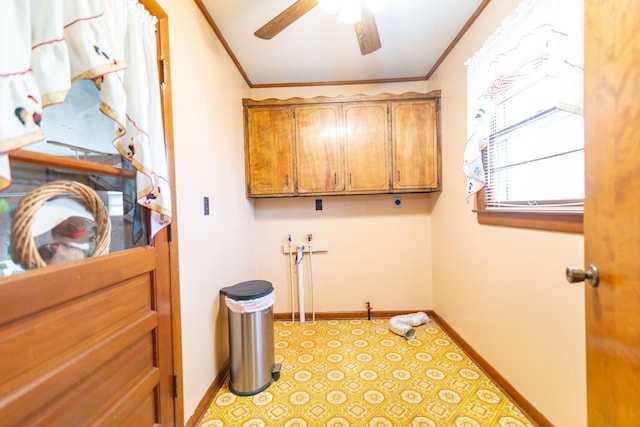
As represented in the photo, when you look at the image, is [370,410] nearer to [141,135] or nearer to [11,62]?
[141,135]

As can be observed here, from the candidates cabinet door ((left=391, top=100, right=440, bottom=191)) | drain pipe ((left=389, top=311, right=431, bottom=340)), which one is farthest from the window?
drain pipe ((left=389, top=311, right=431, bottom=340))

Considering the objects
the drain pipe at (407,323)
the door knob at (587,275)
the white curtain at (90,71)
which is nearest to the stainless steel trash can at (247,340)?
the white curtain at (90,71)

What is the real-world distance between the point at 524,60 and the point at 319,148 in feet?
5.33

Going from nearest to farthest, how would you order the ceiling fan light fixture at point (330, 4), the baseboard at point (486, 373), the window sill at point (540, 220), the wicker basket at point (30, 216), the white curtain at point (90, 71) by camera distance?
1. the white curtain at point (90, 71)
2. the wicker basket at point (30, 216)
3. the window sill at point (540, 220)
4. the ceiling fan light fixture at point (330, 4)
5. the baseboard at point (486, 373)

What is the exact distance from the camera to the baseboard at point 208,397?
1384 millimetres

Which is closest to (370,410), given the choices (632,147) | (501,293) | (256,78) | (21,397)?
(501,293)

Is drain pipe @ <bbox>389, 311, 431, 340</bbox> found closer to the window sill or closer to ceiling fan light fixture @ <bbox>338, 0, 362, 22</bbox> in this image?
the window sill

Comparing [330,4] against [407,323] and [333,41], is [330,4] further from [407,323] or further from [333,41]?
A: [407,323]

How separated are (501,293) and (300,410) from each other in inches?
57.5

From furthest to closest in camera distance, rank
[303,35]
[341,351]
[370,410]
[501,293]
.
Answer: [341,351], [303,35], [501,293], [370,410]

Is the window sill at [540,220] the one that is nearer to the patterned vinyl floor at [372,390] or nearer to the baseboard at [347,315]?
the patterned vinyl floor at [372,390]

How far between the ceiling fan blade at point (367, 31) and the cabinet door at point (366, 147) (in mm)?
766

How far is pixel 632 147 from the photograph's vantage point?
59 cm

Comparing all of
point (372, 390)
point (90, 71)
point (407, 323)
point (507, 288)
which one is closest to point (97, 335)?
point (90, 71)
